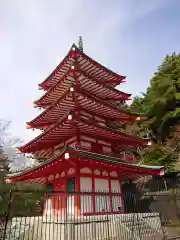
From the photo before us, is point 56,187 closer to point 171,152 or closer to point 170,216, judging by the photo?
point 170,216

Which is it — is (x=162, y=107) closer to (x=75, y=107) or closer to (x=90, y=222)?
(x=75, y=107)

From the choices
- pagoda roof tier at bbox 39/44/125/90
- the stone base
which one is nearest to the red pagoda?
pagoda roof tier at bbox 39/44/125/90

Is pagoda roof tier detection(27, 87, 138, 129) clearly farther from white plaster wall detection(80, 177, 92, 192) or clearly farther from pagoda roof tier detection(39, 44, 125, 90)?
white plaster wall detection(80, 177, 92, 192)

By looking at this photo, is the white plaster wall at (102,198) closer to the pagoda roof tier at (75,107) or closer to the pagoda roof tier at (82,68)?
the pagoda roof tier at (75,107)

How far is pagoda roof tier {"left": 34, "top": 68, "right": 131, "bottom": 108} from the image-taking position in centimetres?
1488

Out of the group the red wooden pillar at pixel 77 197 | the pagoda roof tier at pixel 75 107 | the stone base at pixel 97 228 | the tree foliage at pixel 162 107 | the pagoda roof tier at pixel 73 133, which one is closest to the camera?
the stone base at pixel 97 228

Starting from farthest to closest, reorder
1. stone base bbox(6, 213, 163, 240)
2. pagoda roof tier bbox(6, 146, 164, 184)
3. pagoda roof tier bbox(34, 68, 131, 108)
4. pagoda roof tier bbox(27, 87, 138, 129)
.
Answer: pagoda roof tier bbox(34, 68, 131, 108) → pagoda roof tier bbox(27, 87, 138, 129) → pagoda roof tier bbox(6, 146, 164, 184) → stone base bbox(6, 213, 163, 240)

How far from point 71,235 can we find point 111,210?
12.3 ft

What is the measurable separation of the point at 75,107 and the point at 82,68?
4.48m

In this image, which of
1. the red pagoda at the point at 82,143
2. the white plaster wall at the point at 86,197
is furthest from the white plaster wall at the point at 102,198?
the white plaster wall at the point at 86,197

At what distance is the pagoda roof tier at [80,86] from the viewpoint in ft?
48.8

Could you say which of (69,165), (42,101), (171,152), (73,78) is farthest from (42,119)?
(171,152)

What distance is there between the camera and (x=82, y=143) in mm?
13258

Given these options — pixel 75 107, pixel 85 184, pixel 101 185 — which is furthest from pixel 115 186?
pixel 75 107
